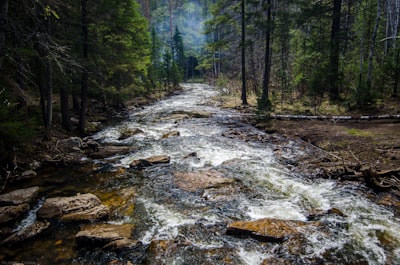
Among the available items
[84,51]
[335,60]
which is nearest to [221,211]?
[84,51]

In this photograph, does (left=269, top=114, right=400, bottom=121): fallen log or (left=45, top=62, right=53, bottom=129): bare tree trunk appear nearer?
(left=45, top=62, right=53, bottom=129): bare tree trunk

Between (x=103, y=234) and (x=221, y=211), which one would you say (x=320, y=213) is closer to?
(x=221, y=211)

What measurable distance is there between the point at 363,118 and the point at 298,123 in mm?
3063

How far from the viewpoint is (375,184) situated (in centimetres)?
671

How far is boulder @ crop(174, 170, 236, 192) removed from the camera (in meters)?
7.59

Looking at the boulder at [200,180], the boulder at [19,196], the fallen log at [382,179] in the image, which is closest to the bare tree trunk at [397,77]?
the fallen log at [382,179]

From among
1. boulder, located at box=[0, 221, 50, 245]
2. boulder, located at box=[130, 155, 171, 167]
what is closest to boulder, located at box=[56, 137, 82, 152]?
boulder, located at box=[130, 155, 171, 167]

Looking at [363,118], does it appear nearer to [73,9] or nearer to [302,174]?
[302,174]

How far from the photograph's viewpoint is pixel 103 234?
518 centimetres

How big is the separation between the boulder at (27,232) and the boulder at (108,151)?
5.02 meters

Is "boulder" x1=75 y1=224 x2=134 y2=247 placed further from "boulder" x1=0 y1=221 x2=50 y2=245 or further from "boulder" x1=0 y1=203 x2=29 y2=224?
"boulder" x1=0 y1=203 x2=29 y2=224

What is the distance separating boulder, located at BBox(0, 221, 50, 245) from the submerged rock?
37.7 inches

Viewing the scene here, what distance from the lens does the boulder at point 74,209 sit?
19.6 feet

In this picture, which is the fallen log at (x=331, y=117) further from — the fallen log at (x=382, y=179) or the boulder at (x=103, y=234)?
the boulder at (x=103, y=234)
